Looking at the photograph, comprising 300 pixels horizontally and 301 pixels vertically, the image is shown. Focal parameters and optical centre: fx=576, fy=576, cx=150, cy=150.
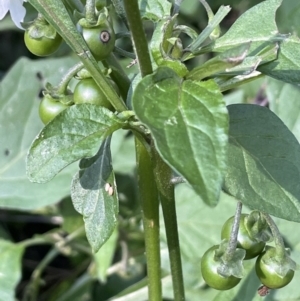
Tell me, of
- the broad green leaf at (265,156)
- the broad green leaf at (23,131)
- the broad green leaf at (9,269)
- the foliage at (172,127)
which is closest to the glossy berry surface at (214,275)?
the foliage at (172,127)

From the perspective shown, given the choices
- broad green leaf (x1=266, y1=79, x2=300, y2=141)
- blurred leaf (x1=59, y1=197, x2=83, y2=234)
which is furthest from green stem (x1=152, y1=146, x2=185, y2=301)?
blurred leaf (x1=59, y1=197, x2=83, y2=234)

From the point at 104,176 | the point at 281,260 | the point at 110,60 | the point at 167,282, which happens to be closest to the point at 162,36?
the point at 110,60

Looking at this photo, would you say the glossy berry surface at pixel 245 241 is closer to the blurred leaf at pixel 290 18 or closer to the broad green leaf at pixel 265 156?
the broad green leaf at pixel 265 156

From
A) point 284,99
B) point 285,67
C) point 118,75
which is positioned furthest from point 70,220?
point 285,67

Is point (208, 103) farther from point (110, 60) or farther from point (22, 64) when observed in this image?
point (22, 64)

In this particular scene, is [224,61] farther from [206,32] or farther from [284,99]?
[284,99]

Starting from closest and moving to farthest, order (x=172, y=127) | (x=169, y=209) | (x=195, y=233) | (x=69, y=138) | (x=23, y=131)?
(x=172, y=127) < (x=69, y=138) < (x=169, y=209) < (x=195, y=233) < (x=23, y=131)
